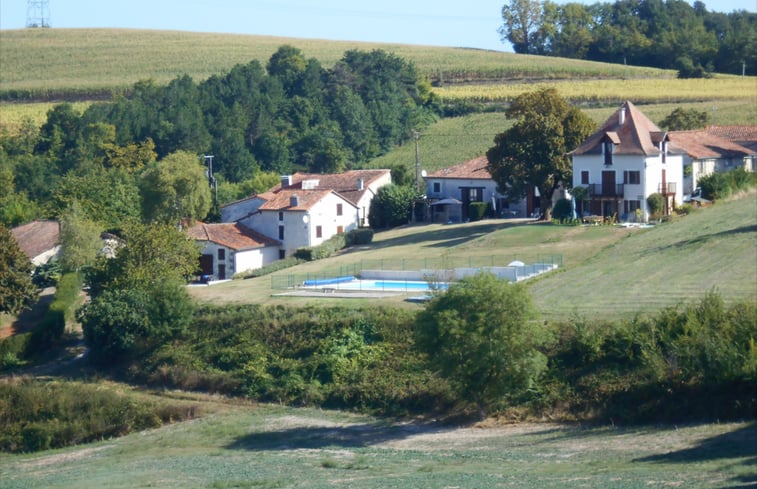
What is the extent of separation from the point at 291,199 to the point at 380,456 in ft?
120

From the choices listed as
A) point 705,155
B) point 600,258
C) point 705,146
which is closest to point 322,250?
point 600,258

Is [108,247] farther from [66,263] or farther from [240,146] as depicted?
[240,146]

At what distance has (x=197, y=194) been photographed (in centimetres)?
7262

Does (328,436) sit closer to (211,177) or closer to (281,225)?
(281,225)

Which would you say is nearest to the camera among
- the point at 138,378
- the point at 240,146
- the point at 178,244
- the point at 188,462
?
the point at 188,462

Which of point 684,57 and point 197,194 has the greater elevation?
point 684,57

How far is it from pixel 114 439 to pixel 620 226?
3038cm

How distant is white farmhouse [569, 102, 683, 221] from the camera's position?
64750 millimetres

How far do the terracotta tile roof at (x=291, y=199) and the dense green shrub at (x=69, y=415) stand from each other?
79.8 ft

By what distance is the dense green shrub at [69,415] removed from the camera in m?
43.1

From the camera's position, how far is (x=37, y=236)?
70875 mm

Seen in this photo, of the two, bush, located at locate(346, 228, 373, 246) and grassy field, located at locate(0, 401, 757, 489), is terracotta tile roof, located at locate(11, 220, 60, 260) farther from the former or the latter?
grassy field, located at locate(0, 401, 757, 489)

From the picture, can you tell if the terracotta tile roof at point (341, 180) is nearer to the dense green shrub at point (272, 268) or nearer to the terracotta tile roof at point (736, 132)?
the dense green shrub at point (272, 268)

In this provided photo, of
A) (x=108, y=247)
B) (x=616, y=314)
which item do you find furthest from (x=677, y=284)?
(x=108, y=247)
